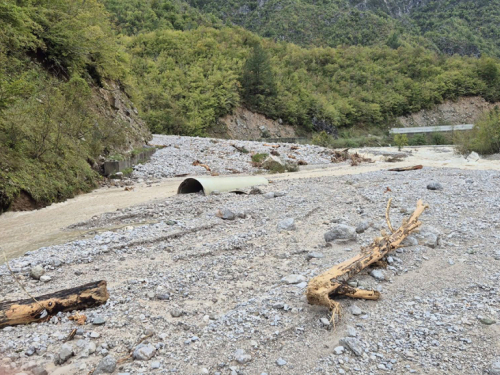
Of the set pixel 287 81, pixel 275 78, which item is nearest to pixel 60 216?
pixel 275 78

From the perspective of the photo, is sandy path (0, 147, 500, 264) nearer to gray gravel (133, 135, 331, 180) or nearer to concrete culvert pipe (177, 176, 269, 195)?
concrete culvert pipe (177, 176, 269, 195)

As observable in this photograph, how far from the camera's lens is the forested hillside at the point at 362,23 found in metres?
75.0

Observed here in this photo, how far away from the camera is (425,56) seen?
5847 centimetres

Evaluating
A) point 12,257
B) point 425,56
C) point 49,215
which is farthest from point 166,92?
point 425,56

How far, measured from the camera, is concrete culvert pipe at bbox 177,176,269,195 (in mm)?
10820

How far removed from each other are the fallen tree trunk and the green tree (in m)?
42.1

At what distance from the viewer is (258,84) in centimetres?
4531

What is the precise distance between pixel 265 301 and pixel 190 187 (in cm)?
780

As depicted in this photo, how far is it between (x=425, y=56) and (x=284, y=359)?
67.0 m

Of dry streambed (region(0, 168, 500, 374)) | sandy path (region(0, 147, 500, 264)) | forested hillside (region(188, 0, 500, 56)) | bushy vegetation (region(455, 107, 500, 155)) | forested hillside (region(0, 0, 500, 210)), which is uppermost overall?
forested hillside (region(188, 0, 500, 56))

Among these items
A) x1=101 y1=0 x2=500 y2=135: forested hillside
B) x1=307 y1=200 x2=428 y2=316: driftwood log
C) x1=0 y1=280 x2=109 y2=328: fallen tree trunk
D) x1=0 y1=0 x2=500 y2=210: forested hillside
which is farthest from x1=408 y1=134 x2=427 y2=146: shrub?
x1=0 y1=280 x2=109 y2=328: fallen tree trunk

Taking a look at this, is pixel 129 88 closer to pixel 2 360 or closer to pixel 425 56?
pixel 2 360

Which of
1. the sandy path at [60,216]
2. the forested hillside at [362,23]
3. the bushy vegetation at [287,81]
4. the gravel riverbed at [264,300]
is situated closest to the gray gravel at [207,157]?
the sandy path at [60,216]

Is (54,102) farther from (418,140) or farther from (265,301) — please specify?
(418,140)
